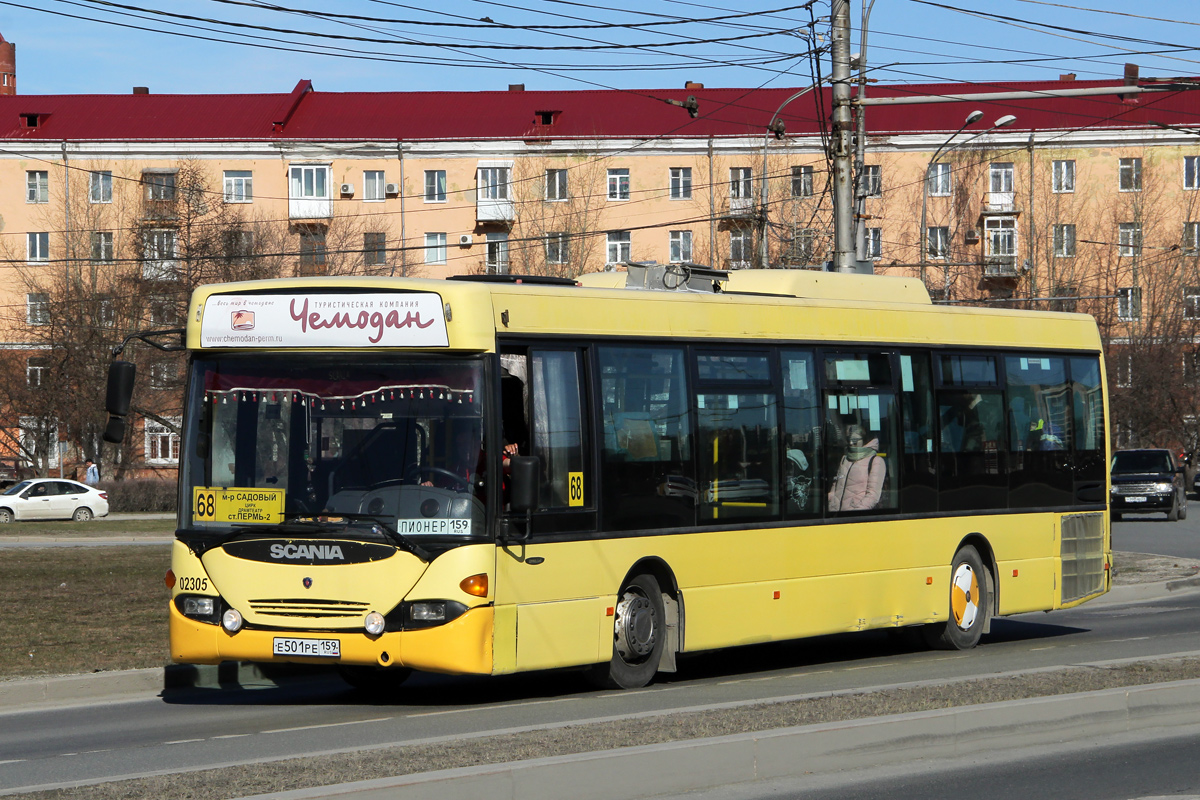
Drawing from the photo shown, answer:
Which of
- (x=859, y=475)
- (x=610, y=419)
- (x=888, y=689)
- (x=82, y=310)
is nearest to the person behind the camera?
(x=888, y=689)

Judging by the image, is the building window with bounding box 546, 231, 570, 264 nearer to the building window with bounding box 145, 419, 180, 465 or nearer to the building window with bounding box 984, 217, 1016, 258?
the building window with bounding box 145, 419, 180, 465

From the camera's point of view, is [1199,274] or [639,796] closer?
[639,796]

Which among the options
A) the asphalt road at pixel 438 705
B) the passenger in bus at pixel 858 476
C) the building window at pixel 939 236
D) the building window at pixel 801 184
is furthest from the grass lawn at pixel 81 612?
the building window at pixel 939 236

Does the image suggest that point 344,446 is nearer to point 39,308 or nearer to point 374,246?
point 39,308

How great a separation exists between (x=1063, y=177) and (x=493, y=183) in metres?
25.4

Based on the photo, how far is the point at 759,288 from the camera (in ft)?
47.2

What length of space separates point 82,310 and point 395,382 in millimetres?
52059

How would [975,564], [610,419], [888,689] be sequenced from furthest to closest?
[975,564]
[610,419]
[888,689]

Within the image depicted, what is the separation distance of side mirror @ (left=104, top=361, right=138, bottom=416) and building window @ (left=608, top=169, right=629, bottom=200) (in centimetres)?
6159

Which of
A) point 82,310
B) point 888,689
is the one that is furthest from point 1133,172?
point 888,689

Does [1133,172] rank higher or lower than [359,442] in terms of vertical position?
higher

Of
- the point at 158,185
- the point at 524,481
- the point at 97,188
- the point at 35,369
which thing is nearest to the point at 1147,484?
the point at 524,481

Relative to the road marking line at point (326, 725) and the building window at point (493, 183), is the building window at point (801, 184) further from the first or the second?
the road marking line at point (326, 725)

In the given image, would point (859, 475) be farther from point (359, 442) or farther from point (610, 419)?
point (359, 442)
